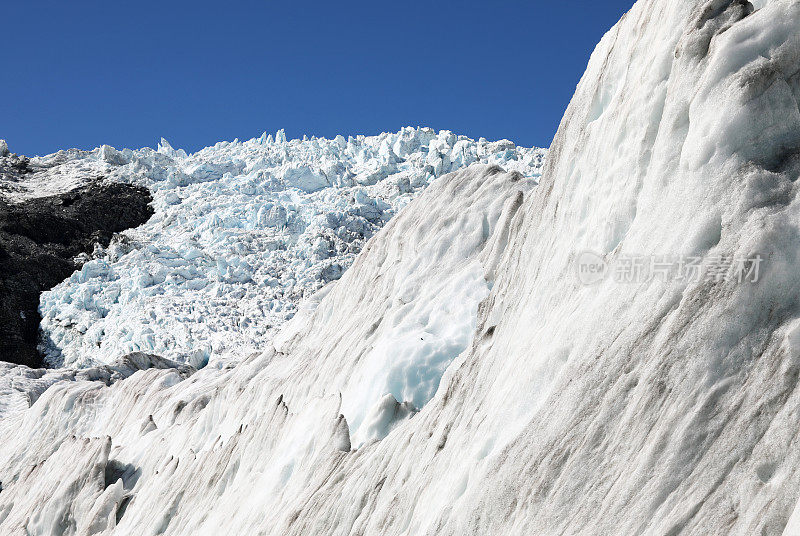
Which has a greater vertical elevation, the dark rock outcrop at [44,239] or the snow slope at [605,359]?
the dark rock outcrop at [44,239]

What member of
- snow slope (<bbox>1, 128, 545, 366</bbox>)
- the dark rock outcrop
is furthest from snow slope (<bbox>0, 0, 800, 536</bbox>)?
the dark rock outcrop

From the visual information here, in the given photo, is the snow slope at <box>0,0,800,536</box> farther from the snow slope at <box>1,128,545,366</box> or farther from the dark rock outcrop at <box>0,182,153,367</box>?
the dark rock outcrop at <box>0,182,153,367</box>

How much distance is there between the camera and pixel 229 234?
174 ft

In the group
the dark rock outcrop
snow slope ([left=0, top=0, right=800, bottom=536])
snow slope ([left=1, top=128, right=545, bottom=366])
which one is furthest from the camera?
the dark rock outcrop

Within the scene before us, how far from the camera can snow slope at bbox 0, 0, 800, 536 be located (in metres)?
5.87

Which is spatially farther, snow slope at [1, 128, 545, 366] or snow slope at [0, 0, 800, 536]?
snow slope at [1, 128, 545, 366]

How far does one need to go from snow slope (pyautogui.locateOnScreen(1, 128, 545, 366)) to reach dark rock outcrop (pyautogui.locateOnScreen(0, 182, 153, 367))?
1761mm

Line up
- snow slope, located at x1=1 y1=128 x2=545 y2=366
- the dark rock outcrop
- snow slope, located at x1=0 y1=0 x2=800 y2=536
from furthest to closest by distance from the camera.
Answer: the dark rock outcrop < snow slope, located at x1=1 y1=128 x2=545 y2=366 < snow slope, located at x1=0 y1=0 x2=800 y2=536

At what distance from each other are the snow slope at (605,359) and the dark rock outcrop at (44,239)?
39.6 metres

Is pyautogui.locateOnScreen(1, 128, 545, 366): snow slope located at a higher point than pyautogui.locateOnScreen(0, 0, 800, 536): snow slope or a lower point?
A: higher

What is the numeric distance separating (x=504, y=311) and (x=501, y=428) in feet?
8.65

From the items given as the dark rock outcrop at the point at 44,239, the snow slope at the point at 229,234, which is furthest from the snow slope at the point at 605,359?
the dark rock outcrop at the point at 44,239

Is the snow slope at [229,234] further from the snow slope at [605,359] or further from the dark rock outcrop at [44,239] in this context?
the snow slope at [605,359]

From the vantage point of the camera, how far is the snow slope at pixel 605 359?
587cm
